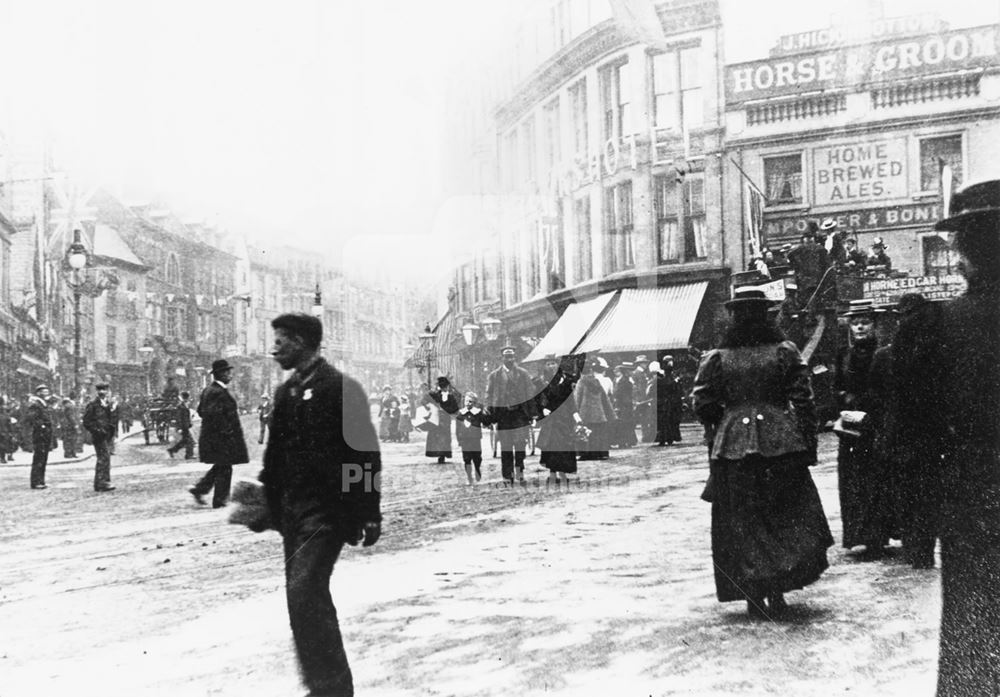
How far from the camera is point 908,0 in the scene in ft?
16.7

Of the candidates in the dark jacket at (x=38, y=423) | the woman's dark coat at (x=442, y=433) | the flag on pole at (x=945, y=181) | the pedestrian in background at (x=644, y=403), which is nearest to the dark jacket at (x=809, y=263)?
the flag on pole at (x=945, y=181)

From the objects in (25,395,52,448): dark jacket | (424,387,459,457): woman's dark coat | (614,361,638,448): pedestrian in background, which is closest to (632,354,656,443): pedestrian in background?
(614,361,638,448): pedestrian in background

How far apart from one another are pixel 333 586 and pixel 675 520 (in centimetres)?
244

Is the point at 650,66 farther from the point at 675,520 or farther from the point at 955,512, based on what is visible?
the point at 955,512

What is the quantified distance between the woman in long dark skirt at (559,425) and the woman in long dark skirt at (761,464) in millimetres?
3996

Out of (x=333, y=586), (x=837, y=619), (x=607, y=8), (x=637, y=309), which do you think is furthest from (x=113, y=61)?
(x=837, y=619)

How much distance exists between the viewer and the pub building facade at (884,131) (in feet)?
16.0

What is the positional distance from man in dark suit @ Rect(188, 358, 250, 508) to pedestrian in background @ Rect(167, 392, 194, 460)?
11 cm

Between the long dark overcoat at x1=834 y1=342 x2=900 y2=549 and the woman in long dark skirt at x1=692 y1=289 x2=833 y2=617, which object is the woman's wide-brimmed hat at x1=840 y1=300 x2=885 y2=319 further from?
the woman in long dark skirt at x1=692 y1=289 x2=833 y2=617

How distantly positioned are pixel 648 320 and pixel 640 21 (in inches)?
85.1

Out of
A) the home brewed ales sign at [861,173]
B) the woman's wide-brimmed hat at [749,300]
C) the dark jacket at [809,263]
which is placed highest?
the home brewed ales sign at [861,173]

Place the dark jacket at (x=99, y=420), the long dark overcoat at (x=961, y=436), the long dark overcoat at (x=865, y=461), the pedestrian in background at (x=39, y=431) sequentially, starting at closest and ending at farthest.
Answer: the long dark overcoat at (x=961, y=436)
the long dark overcoat at (x=865, y=461)
the dark jacket at (x=99, y=420)
the pedestrian in background at (x=39, y=431)

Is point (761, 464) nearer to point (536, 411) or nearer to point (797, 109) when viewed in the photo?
point (797, 109)

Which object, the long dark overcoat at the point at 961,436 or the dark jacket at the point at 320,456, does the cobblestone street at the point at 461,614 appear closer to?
the long dark overcoat at the point at 961,436
